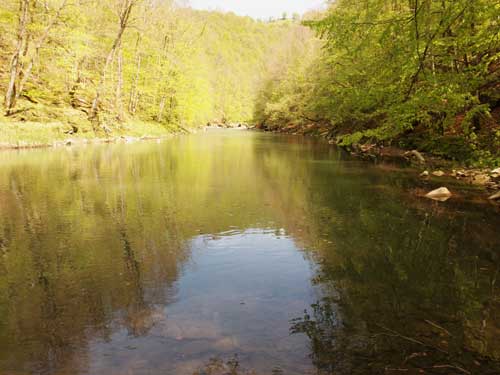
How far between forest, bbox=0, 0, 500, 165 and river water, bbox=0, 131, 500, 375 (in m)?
3.50

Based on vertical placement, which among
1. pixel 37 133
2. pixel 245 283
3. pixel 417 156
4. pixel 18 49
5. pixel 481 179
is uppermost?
pixel 18 49

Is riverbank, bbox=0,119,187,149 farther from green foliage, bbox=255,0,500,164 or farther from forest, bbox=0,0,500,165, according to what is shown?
green foliage, bbox=255,0,500,164

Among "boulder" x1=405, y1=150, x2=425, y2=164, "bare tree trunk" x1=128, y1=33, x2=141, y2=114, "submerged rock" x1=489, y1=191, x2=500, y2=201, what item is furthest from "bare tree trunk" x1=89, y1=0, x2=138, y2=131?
"submerged rock" x1=489, y1=191, x2=500, y2=201

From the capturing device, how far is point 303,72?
49500mm

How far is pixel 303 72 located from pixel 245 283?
155 feet

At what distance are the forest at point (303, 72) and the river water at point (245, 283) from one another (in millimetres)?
3499

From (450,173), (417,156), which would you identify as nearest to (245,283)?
(450,173)

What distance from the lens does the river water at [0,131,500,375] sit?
3.75 m

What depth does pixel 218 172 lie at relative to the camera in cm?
1590

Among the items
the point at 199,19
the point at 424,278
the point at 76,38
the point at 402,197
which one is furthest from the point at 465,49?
the point at 199,19

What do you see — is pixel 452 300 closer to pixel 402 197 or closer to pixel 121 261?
pixel 121 261

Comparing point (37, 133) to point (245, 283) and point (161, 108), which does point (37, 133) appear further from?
point (245, 283)

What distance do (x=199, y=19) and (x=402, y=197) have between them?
4818 cm

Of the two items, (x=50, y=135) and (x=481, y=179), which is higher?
(x=50, y=135)
